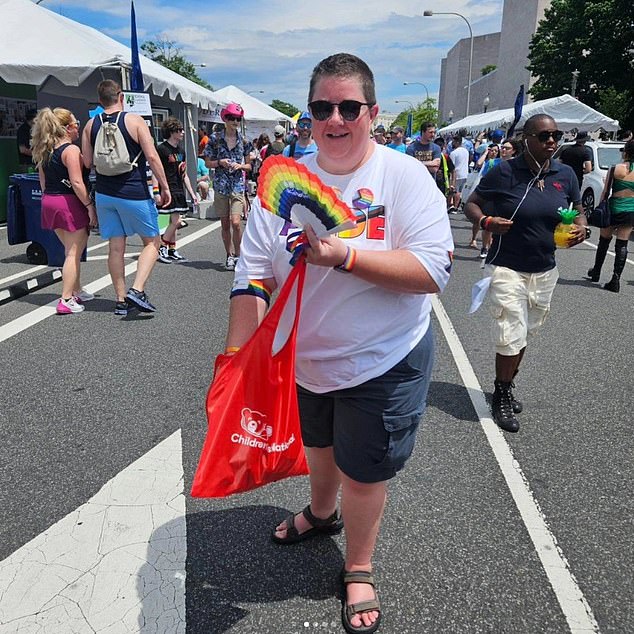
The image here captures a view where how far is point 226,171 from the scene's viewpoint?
7.68m

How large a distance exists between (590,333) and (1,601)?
5238 mm

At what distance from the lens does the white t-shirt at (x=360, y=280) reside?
5.88ft

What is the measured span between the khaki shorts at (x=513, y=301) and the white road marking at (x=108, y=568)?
2.09 metres

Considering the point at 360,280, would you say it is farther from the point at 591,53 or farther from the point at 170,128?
the point at 591,53

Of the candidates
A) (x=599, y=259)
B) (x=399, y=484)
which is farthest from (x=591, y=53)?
(x=399, y=484)

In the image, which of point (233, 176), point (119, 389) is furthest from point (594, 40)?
point (119, 389)

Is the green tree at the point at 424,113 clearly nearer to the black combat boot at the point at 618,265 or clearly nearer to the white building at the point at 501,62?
the white building at the point at 501,62

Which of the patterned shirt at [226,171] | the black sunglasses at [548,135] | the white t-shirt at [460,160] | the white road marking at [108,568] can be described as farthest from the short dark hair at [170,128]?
the white t-shirt at [460,160]

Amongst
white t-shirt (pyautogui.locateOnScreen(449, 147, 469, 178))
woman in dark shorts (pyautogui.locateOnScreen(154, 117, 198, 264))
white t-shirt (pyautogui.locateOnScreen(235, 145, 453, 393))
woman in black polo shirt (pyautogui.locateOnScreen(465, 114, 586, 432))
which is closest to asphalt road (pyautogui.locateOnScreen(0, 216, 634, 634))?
woman in black polo shirt (pyautogui.locateOnScreen(465, 114, 586, 432))

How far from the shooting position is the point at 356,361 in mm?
1889

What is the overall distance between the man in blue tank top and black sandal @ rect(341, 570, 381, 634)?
4.03 metres

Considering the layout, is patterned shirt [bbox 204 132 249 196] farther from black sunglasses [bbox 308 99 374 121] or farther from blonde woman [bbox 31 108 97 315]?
black sunglasses [bbox 308 99 374 121]

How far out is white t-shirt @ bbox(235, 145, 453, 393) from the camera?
179 cm

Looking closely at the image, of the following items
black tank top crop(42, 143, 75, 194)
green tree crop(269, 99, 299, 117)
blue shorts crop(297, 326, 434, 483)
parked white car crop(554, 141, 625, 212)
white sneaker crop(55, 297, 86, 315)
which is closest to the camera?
blue shorts crop(297, 326, 434, 483)
